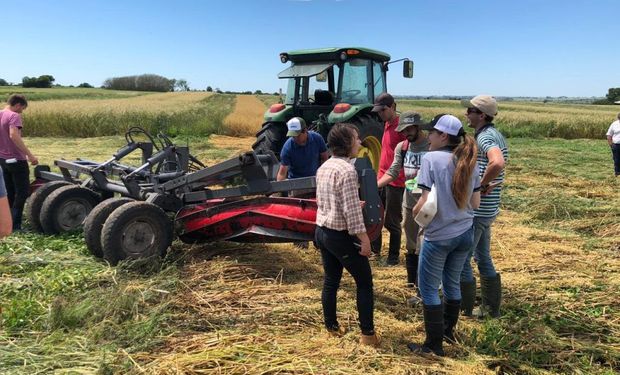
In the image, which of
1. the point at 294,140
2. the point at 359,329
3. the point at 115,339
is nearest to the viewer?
the point at 115,339

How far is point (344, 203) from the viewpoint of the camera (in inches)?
117

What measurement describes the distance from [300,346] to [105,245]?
2.13 metres

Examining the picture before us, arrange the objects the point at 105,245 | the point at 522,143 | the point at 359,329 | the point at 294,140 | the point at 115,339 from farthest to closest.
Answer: the point at 522,143 → the point at 294,140 → the point at 105,245 → the point at 359,329 → the point at 115,339

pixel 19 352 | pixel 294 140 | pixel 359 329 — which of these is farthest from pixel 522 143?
pixel 19 352

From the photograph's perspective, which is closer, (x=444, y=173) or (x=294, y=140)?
(x=444, y=173)

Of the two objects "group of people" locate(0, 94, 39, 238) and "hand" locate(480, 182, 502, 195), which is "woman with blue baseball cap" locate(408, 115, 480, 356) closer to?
"hand" locate(480, 182, 502, 195)

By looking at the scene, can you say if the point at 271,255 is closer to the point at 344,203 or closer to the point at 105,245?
the point at 105,245

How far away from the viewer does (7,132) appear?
559 cm

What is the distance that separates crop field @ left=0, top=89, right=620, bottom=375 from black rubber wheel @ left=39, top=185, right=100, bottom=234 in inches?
6.4

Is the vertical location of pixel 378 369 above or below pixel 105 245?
below

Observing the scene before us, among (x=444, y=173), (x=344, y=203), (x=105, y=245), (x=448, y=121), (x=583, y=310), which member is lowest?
(x=583, y=310)

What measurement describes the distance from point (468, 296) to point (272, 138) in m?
5.01

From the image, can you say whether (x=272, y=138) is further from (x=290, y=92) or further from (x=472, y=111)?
(x=472, y=111)

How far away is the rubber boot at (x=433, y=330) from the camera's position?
10.1 feet
